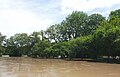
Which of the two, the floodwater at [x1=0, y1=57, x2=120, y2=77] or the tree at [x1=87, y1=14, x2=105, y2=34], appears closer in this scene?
the floodwater at [x1=0, y1=57, x2=120, y2=77]

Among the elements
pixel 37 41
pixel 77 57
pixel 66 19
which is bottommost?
pixel 77 57

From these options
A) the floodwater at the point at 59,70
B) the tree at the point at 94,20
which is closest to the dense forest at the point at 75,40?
the tree at the point at 94,20

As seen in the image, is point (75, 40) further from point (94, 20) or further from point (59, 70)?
point (59, 70)

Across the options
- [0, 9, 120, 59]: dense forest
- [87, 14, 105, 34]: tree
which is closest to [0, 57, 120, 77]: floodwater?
[0, 9, 120, 59]: dense forest

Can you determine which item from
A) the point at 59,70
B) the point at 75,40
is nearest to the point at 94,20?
the point at 75,40

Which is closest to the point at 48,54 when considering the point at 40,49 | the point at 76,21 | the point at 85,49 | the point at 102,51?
the point at 40,49

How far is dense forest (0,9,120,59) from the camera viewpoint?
43.8m

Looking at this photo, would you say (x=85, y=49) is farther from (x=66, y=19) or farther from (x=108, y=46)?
(x=66, y=19)

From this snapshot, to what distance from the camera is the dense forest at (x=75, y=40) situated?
4375cm

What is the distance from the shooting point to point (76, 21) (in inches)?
2997

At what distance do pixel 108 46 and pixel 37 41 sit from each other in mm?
43039

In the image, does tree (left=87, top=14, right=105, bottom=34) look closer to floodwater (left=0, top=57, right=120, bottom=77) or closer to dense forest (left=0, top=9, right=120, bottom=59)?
dense forest (left=0, top=9, right=120, bottom=59)

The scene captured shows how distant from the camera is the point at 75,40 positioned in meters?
56.8

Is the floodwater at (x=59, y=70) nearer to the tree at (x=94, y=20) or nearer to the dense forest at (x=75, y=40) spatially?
the dense forest at (x=75, y=40)
